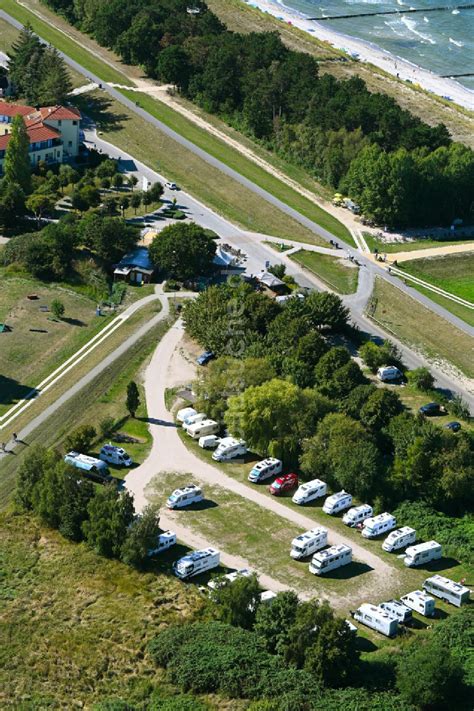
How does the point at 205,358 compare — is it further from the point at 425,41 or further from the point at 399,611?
the point at 425,41

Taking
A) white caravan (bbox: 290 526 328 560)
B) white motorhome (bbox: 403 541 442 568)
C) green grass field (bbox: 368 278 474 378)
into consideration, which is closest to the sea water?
green grass field (bbox: 368 278 474 378)

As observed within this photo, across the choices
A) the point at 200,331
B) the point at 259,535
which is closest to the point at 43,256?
the point at 200,331

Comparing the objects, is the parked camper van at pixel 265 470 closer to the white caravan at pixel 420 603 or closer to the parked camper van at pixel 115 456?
the parked camper van at pixel 115 456

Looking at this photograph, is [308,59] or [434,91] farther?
[434,91]

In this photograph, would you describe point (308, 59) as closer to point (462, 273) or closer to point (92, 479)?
point (462, 273)

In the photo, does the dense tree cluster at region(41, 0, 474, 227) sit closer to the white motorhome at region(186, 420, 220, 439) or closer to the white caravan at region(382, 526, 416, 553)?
the white motorhome at region(186, 420, 220, 439)

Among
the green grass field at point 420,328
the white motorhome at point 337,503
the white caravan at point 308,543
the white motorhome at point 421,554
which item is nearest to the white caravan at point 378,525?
the white motorhome at point 337,503
